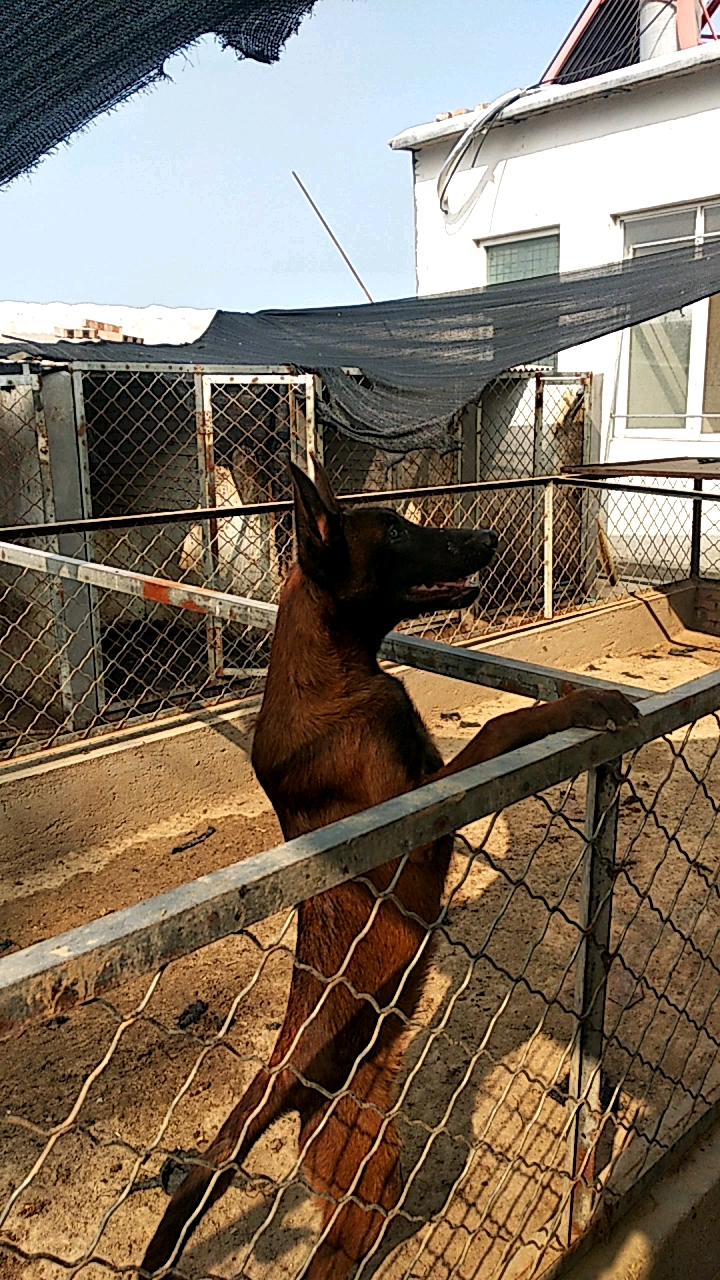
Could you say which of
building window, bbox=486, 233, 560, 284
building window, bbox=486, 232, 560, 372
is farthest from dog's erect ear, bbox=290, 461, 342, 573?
building window, bbox=486, 233, 560, 284

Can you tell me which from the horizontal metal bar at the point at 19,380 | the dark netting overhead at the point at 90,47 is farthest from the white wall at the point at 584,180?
the dark netting overhead at the point at 90,47

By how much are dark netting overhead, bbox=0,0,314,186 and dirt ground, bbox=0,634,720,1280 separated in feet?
7.03

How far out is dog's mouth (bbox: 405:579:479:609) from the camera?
93.8 inches

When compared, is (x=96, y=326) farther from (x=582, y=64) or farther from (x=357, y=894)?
(x=357, y=894)

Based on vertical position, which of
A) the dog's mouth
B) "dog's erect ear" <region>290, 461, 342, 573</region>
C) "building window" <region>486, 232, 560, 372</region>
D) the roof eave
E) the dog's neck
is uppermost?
the roof eave

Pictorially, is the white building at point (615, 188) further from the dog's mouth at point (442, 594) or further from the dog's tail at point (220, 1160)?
the dog's tail at point (220, 1160)

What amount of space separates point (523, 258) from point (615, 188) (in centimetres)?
129

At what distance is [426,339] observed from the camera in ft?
20.1

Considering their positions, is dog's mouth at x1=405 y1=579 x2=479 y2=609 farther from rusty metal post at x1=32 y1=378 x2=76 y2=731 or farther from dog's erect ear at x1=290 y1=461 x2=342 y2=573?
rusty metal post at x1=32 y1=378 x2=76 y2=731

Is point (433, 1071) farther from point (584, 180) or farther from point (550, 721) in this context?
point (584, 180)

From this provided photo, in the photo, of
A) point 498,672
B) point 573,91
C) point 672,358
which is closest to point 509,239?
point 573,91

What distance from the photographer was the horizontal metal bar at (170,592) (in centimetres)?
255

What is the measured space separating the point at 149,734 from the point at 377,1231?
9.12ft

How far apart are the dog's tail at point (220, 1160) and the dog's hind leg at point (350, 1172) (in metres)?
0.09
